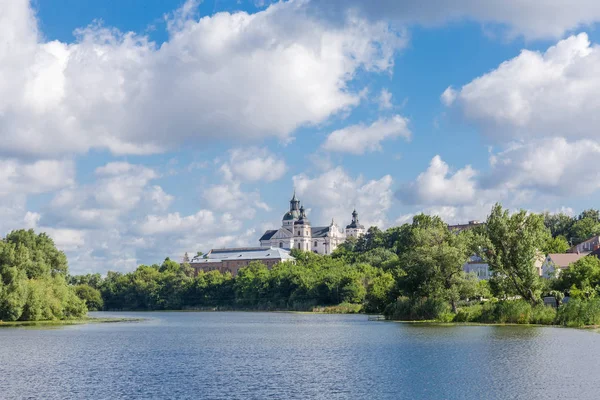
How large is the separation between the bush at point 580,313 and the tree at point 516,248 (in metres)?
5.11

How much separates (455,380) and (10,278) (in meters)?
65.4

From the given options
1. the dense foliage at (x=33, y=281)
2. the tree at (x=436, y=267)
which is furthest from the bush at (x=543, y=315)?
the dense foliage at (x=33, y=281)

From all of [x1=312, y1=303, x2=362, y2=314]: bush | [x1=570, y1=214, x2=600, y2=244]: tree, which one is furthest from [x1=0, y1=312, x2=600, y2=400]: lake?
[x1=570, y1=214, x2=600, y2=244]: tree

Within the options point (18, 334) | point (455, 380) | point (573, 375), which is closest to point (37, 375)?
point (455, 380)

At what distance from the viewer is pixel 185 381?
123 ft

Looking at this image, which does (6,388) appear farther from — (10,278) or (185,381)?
(10,278)

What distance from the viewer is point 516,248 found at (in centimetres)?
7462

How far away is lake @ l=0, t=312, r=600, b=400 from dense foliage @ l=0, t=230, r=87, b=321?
21090 millimetres

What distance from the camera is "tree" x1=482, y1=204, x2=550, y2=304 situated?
7388cm

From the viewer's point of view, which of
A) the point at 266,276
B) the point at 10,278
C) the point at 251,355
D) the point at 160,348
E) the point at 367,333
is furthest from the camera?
the point at 266,276

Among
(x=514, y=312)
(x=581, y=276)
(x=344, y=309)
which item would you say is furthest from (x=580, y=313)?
(x=344, y=309)

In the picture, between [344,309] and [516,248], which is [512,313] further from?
[344,309]

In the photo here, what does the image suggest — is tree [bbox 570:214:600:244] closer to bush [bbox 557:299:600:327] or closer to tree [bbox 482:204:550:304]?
tree [bbox 482:204:550:304]

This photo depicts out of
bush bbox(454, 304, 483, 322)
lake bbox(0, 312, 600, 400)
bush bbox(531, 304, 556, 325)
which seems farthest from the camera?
bush bbox(454, 304, 483, 322)
